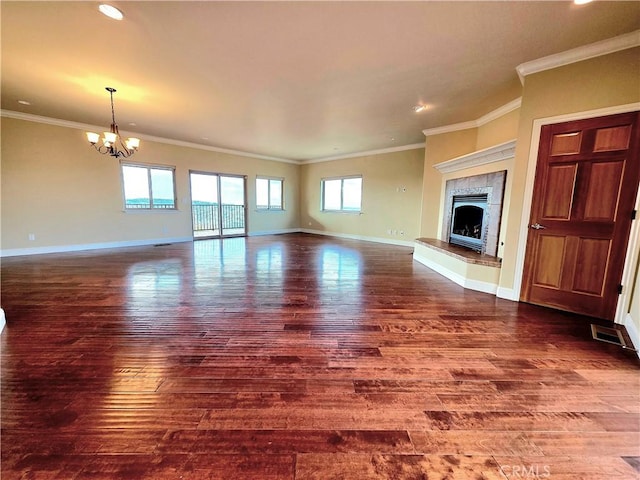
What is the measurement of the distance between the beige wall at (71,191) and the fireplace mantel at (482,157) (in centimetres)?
644

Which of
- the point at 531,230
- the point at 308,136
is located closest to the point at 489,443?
the point at 531,230

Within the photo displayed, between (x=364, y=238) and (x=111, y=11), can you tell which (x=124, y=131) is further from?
(x=364, y=238)

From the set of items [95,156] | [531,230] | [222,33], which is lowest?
[531,230]

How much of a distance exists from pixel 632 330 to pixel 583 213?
1185mm

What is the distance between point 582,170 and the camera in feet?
9.28

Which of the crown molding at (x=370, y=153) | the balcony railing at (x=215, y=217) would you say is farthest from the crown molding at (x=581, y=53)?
the balcony railing at (x=215, y=217)

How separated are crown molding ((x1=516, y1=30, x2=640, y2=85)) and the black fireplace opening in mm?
1718

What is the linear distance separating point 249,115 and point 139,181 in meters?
3.84

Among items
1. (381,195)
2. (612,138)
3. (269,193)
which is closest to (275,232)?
(269,193)

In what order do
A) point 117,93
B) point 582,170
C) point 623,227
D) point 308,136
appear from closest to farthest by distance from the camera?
point 623,227 → point 582,170 → point 117,93 → point 308,136

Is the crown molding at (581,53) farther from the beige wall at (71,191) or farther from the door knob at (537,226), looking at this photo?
the beige wall at (71,191)

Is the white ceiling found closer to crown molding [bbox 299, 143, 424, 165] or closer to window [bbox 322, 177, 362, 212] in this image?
crown molding [bbox 299, 143, 424, 165]

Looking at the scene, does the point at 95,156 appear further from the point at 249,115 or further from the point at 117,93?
the point at 249,115

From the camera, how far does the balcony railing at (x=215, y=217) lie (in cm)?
802
